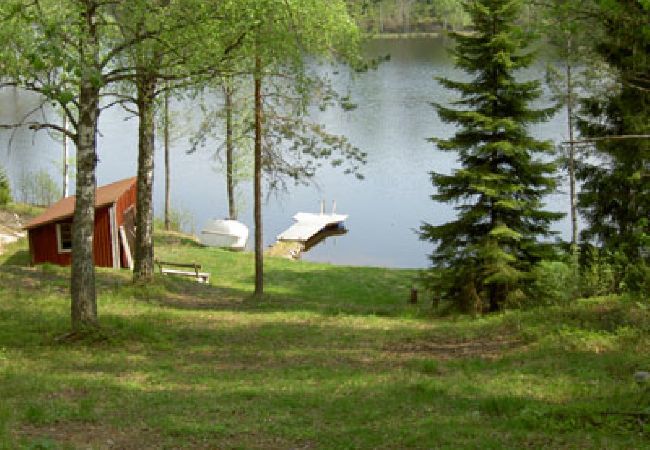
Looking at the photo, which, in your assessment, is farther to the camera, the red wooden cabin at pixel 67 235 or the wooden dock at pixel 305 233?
the wooden dock at pixel 305 233

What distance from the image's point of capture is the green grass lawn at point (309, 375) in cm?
771

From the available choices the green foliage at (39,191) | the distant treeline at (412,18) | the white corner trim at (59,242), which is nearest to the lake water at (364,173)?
the green foliage at (39,191)

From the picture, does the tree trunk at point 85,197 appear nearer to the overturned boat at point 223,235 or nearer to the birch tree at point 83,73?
the birch tree at point 83,73

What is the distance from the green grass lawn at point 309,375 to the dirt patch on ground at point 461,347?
0.22ft

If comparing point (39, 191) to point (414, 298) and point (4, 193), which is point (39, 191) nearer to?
point (4, 193)

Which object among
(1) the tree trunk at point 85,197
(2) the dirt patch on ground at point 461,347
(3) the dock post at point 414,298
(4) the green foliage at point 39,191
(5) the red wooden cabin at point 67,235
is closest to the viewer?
(1) the tree trunk at point 85,197

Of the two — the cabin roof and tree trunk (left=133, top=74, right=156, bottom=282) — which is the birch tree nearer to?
tree trunk (left=133, top=74, right=156, bottom=282)

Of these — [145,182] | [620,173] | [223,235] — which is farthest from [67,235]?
[620,173]

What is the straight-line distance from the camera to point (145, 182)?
17.7 metres

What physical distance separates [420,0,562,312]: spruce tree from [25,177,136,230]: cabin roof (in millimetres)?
11665

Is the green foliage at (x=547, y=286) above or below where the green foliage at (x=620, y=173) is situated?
below

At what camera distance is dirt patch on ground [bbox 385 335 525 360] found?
12.7 meters

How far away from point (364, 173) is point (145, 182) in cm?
2649

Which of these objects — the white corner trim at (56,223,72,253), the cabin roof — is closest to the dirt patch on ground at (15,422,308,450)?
the cabin roof
